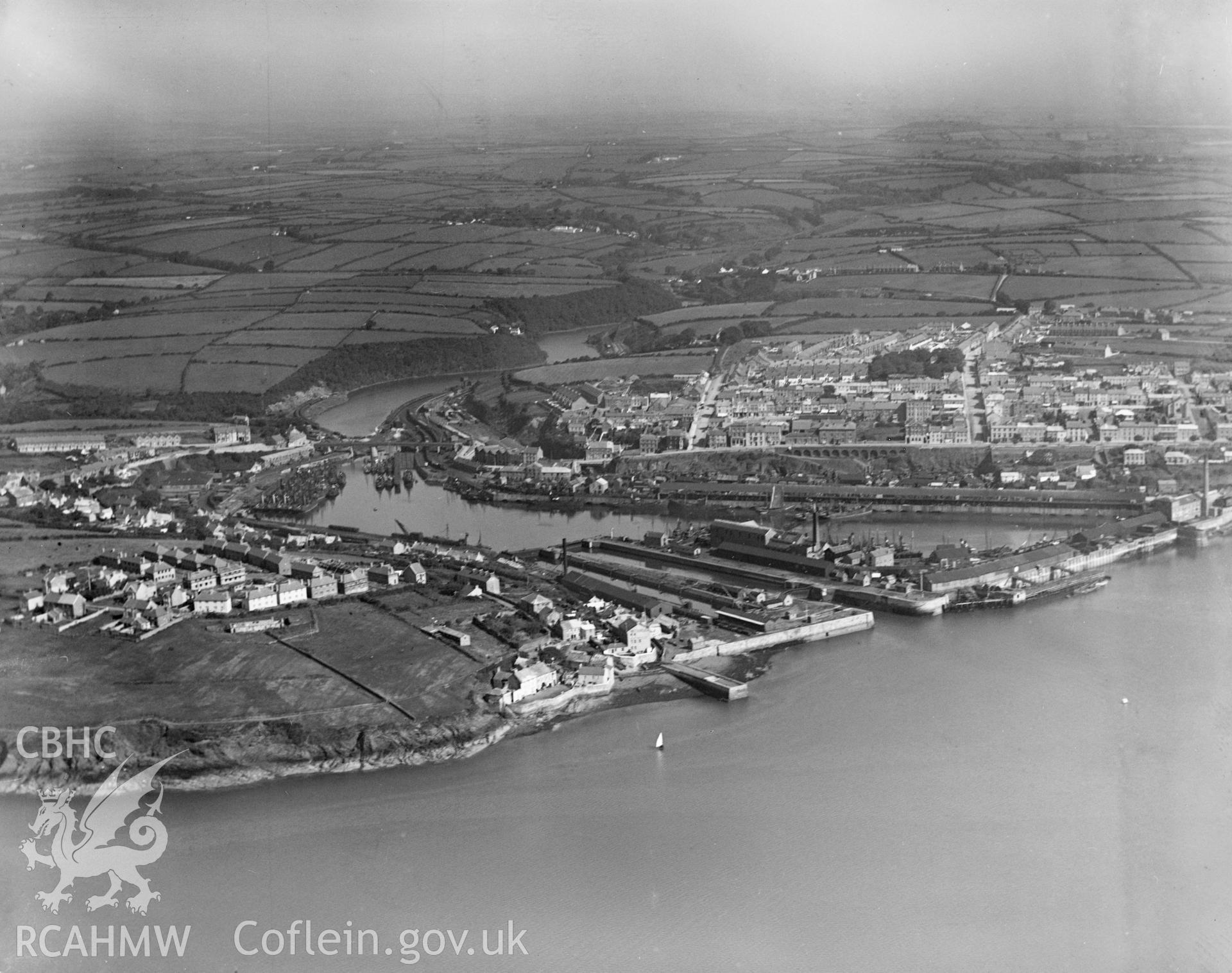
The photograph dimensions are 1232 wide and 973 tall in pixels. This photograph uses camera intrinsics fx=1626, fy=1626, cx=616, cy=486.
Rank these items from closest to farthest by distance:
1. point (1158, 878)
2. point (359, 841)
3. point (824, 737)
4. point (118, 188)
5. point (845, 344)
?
point (1158, 878), point (359, 841), point (824, 737), point (845, 344), point (118, 188)

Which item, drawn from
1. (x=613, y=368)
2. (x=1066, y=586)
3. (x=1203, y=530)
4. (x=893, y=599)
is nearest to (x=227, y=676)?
(x=893, y=599)

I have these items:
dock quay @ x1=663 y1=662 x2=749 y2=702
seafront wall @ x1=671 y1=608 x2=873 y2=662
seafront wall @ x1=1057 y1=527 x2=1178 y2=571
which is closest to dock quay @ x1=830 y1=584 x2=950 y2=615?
seafront wall @ x1=671 y1=608 x2=873 y2=662

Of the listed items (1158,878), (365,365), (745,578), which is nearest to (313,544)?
(745,578)

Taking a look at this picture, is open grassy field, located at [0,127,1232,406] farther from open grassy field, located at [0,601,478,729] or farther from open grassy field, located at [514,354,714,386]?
open grassy field, located at [0,601,478,729]

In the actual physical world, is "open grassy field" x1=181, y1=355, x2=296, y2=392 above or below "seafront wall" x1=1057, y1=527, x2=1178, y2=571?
above

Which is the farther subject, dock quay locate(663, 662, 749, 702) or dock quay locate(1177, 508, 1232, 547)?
dock quay locate(1177, 508, 1232, 547)

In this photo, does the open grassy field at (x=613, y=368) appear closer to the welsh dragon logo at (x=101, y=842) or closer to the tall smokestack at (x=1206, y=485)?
the tall smokestack at (x=1206, y=485)

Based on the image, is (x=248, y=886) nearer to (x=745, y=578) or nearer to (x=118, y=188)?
(x=745, y=578)
